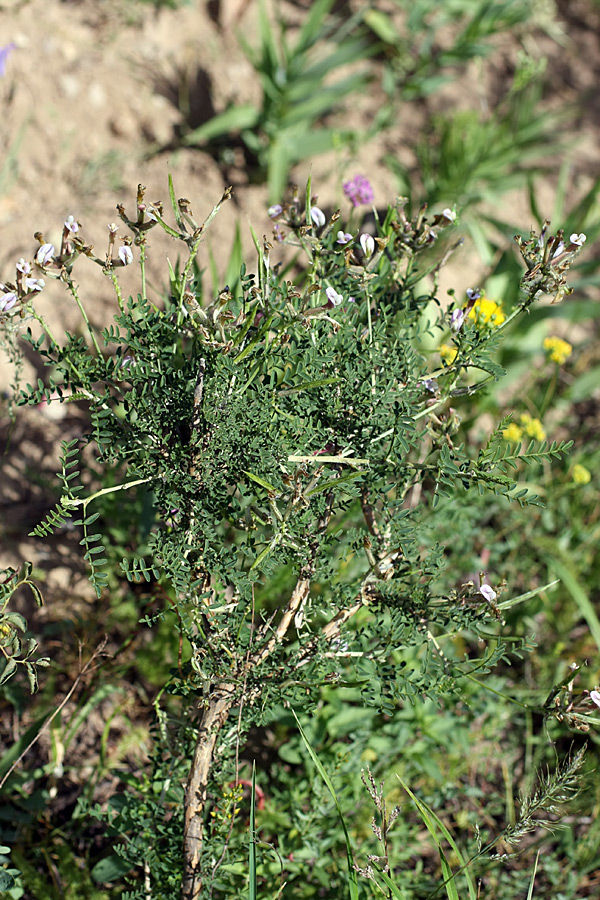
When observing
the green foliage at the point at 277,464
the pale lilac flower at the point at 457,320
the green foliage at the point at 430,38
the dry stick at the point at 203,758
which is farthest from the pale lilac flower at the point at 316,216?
the green foliage at the point at 430,38

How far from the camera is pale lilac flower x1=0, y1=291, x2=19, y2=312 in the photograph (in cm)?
101

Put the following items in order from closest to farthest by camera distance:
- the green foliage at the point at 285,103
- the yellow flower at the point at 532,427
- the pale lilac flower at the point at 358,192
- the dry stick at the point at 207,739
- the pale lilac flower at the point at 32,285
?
the pale lilac flower at the point at 32,285
the dry stick at the point at 207,739
the pale lilac flower at the point at 358,192
the yellow flower at the point at 532,427
the green foliage at the point at 285,103

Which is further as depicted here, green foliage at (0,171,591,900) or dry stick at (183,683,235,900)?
dry stick at (183,683,235,900)

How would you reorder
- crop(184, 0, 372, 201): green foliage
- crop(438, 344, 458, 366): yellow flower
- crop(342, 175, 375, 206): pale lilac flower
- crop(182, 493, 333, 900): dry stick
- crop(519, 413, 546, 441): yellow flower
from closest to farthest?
crop(182, 493, 333, 900): dry stick, crop(438, 344, 458, 366): yellow flower, crop(342, 175, 375, 206): pale lilac flower, crop(519, 413, 546, 441): yellow flower, crop(184, 0, 372, 201): green foliage

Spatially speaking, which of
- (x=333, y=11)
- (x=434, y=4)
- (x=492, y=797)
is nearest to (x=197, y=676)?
(x=492, y=797)

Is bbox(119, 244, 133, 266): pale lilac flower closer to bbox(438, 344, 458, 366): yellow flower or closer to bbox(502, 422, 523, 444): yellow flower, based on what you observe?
bbox(438, 344, 458, 366): yellow flower

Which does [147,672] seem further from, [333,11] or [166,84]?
[333,11]

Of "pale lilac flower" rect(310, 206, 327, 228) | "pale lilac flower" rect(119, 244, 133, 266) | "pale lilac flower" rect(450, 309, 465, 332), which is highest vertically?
"pale lilac flower" rect(119, 244, 133, 266)

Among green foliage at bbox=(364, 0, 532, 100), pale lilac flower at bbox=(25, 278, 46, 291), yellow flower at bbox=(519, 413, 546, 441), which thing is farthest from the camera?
green foliage at bbox=(364, 0, 532, 100)

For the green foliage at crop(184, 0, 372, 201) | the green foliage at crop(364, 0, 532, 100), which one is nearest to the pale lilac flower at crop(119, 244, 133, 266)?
the green foliage at crop(184, 0, 372, 201)

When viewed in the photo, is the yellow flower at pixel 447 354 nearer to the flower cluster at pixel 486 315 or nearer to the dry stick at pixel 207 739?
the flower cluster at pixel 486 315

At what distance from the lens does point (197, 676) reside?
115 centimetres

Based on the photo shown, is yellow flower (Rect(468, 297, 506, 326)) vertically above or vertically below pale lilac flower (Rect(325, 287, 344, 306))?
below

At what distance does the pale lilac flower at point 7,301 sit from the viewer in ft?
3.32
